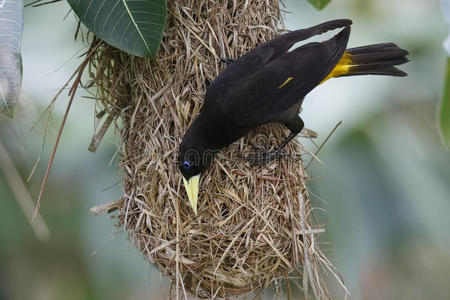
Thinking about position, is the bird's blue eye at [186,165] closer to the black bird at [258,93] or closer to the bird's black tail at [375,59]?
the black bird at [258,93]

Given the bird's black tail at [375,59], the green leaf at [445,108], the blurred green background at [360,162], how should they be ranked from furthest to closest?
the blurred green background at [360,162] < the bird's black tail at [375,59] < the green leaf at [445,108]

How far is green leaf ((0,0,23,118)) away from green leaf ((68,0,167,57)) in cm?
24

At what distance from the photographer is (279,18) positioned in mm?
2336

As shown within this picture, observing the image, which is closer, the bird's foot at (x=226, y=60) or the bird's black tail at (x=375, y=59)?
the bird's foot at (x=226, y=60)

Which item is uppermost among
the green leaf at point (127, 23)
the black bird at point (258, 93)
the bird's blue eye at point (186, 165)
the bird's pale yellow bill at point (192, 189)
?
the green leaf at point (127, 23)

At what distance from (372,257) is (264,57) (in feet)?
6.49

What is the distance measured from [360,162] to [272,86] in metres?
1.46

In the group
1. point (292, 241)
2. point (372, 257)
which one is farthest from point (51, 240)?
point (292, 241)

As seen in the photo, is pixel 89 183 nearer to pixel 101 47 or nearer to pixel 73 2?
pixel 101 47

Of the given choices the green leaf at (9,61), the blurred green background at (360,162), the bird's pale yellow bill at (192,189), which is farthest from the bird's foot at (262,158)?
the blurred green background at (360,162)

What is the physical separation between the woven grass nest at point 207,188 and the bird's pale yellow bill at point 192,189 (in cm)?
7

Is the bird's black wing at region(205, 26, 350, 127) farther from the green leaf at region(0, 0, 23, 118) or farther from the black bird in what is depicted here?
the green leaf at region(0, 0, 23, 118)

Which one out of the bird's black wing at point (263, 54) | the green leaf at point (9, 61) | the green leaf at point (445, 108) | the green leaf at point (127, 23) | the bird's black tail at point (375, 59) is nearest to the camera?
the green leaf at point (445, 108)

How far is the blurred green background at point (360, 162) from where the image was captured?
323 cm
